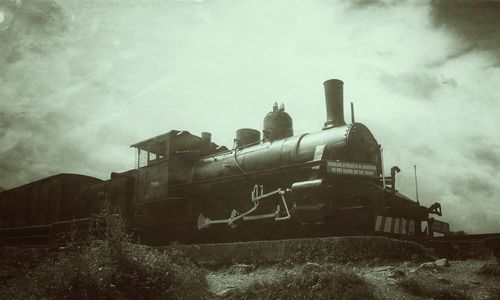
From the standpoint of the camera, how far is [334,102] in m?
9.46

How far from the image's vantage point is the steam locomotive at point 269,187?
820cm

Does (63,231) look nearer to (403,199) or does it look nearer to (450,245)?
(403,199)

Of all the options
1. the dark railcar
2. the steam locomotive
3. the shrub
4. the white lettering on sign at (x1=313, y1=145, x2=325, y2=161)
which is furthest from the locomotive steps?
the dark railcar

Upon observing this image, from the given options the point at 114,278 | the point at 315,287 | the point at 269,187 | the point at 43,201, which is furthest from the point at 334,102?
the point at 43,201

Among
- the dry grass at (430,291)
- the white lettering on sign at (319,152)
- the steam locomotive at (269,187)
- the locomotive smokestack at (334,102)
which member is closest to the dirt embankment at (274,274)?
the dry grass at (430,291)

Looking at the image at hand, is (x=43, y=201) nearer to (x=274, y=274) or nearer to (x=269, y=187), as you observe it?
(x=269, y=187)

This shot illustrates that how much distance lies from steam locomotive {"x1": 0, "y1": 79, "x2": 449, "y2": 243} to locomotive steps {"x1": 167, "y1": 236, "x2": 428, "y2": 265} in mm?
1174

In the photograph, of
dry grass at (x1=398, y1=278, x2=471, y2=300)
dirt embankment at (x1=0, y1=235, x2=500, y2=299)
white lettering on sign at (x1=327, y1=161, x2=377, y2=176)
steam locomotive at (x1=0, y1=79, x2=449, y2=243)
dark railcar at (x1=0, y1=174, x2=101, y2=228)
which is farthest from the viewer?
dark railcar at (x1=0, y1=174, x2=101, y2=228)

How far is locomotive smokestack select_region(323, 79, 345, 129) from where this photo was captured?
30.9ft

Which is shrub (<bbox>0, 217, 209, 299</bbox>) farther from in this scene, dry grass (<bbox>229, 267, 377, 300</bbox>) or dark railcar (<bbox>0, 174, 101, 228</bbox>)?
dark railcar (<bbox>0, 174, 101, 228</bbox>)

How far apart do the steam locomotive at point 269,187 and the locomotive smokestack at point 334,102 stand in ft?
0.08

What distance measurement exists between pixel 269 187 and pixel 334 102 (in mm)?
2612

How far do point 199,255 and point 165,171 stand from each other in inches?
147

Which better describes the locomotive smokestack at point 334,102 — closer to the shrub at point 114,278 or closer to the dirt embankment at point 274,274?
the dirt embankment at point 274,274
